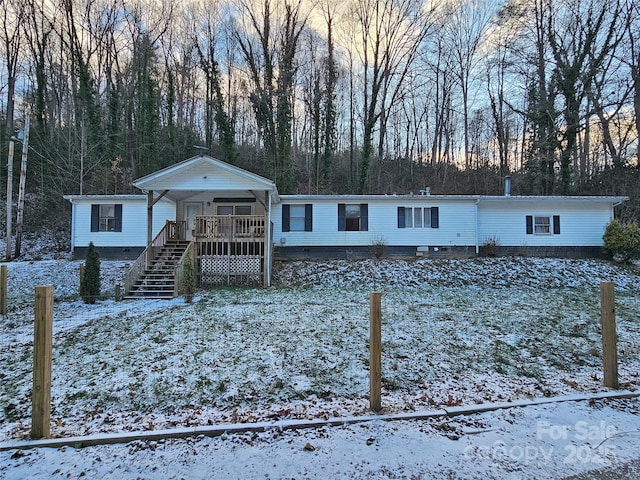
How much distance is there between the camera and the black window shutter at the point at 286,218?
15.4 m

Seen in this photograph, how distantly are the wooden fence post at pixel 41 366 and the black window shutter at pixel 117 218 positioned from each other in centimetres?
1418

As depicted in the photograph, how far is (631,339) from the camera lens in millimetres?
5812

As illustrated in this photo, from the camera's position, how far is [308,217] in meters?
15.4

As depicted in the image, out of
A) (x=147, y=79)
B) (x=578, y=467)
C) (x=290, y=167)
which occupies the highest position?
(x=147, y=79)

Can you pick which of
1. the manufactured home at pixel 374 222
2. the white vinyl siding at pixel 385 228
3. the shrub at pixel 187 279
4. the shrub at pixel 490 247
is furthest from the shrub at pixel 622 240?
the shrub at pixel 187 279

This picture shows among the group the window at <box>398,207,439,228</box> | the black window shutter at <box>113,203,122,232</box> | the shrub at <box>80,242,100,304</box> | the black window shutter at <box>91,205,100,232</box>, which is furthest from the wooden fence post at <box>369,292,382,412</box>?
the black window shutter at <box>91,205,100,232</box>

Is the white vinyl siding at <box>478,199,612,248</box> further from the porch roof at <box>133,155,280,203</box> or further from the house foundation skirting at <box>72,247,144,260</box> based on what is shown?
the house foundation skirting at <box>72,247,144,260</box>

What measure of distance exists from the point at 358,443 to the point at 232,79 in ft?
94.4

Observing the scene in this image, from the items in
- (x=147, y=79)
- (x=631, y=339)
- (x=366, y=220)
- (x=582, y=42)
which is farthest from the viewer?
(x=147, y=79)

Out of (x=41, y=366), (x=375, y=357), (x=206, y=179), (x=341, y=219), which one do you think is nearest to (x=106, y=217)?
(x=206, y=179)

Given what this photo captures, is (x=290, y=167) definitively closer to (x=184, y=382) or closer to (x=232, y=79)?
(x=232, y=79)

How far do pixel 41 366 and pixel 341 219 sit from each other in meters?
13.1

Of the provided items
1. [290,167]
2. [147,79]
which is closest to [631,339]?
[290,167]

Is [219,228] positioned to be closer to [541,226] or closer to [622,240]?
[541,226]
